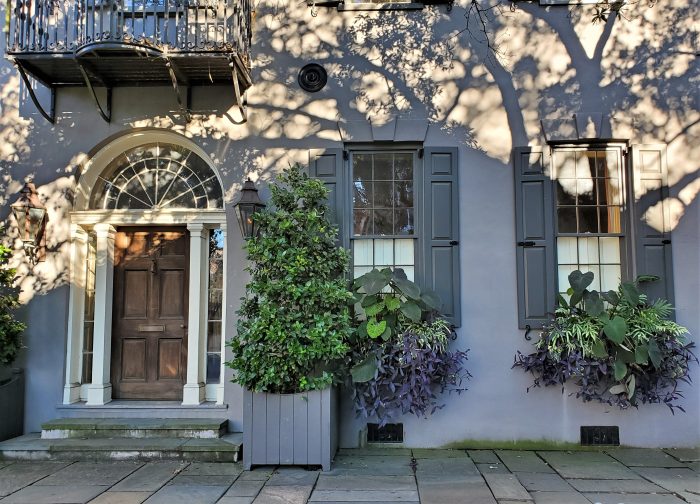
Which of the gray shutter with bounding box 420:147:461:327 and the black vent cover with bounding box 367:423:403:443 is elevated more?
the gray shutter with bounding box 420:147:461:327

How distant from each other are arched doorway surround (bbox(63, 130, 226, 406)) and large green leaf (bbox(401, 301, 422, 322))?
1.94 metres

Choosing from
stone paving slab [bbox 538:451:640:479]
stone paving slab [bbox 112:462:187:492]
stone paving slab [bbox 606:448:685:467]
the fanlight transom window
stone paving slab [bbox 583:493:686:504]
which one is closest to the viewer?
stone paving slab [bbox 583:493:686:504]

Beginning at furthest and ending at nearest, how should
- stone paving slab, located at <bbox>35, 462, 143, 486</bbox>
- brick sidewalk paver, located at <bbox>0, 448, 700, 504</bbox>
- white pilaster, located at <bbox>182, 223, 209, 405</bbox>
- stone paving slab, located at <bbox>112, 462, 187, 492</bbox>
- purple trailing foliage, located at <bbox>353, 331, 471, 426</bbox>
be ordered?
white pilaster, located at <bbox>182, 223, 209, 405</bbox> < purple trailing foliage, located at <bbox>353, 331, 471, 426</bbox> < stone paving slab, located at <bbox>35, 462, 143, 486</bbox> < stone paving slab, located at <bbox>112, 462, 187, 492</bbox> < brick sidewalk paver, located at <bbox>0, 448, 700, 504</bbox>

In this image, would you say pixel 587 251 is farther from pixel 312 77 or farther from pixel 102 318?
pixel 102 318

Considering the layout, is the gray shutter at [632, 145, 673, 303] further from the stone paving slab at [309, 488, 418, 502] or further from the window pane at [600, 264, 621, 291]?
the stone paving slab at [309, 488, 418, 502]

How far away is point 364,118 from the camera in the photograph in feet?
17.8

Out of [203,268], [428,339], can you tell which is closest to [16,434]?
[203,268]

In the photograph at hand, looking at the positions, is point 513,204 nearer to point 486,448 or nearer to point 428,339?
point 428,339

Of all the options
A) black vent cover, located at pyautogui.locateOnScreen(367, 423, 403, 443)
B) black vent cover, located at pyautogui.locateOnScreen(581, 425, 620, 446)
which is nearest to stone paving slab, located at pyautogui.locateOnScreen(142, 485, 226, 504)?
black vent cover, located at pyautogui.locateOnScreen(367, 423, 403, 443)

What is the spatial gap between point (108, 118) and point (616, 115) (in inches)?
204

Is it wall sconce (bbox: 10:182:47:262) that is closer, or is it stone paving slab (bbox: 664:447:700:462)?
stone paving slab (bbox: 664:447:700:462)

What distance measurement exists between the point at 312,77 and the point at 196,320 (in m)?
2.79

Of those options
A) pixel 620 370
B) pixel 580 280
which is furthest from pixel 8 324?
pixel 620 370

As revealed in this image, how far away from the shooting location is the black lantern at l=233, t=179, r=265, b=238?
4961 millimetres
